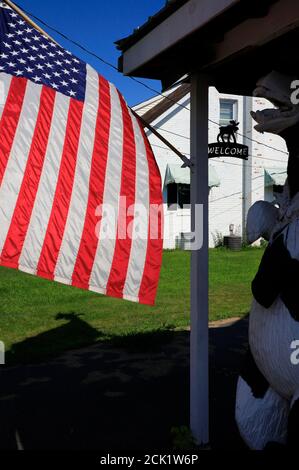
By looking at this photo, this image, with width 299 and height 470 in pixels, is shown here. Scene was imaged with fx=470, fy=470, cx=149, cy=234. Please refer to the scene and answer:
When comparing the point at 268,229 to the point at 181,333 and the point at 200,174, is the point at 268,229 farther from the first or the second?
the point at 181,333

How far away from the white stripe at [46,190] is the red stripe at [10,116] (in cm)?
25

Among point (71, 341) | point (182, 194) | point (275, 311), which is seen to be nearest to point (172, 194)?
point (182, 194)

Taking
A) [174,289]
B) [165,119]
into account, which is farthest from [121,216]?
[165,119]

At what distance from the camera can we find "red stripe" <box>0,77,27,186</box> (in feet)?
10.4

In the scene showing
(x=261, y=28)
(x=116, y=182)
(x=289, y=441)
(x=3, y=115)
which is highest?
(x=261, y=28)

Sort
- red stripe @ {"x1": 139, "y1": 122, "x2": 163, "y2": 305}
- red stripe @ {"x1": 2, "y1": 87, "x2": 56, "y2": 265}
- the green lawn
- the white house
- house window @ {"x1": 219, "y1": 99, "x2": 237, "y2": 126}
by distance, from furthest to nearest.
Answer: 1. house window @ {"x1": 219, "y1": 99, "x2": 237, "y2": 126}
2. the white house
3. the green lawn
4. red stripe @ {"x1": 139, "y1": 122, "x2": 163, "y2": 305}
5. red stripe @ {"x1": 2, "y1": 87, "x2": 56, "y2": 265}

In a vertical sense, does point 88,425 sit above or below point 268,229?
below

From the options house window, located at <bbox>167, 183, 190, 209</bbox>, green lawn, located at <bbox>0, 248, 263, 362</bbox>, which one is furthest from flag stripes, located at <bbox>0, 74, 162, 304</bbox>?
house window, located at <bbox>167, 183, 190, 209</bbox>

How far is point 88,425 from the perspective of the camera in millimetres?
3633

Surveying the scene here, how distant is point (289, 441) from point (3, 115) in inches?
104

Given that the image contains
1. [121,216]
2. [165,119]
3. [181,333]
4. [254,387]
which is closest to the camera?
[254,387]

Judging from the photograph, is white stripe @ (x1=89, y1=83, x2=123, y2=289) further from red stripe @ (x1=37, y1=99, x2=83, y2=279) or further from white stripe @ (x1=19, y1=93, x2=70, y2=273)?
white stripe @ (x1=19, y1=93, x2=70, y2=273)

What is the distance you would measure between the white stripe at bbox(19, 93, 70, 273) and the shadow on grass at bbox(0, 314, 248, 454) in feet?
4.40

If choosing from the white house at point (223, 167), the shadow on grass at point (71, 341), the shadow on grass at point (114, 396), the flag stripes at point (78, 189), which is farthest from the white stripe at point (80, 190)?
the white house at point (223, 167)
